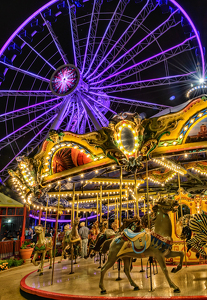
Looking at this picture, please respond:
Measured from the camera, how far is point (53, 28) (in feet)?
49.3

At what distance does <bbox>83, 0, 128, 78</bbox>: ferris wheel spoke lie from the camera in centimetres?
1252

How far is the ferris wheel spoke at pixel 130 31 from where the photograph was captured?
12.0 metres

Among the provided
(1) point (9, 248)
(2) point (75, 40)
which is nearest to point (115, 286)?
(1) point (9, 248)

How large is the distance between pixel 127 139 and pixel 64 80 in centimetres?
1061

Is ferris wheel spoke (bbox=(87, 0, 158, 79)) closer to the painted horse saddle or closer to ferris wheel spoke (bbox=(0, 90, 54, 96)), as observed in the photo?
ferris wheel spoke (bbox=(0, 90, 54, 96))

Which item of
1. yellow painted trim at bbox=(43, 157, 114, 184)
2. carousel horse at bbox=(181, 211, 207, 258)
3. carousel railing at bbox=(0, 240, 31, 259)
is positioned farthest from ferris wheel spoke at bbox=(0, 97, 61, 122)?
carousel horse at bbox=(181, 211, 207, 258)

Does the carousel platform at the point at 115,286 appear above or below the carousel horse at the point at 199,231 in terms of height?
below

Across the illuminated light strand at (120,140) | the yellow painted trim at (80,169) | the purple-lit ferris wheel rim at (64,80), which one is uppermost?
the purple-lit ferris wheel rim at (64,80)

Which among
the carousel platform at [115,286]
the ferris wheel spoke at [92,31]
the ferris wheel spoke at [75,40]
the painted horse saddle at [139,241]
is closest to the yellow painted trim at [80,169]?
the painted horse saddle at [139,241]

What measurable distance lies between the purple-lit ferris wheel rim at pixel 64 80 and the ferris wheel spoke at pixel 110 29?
98 cm

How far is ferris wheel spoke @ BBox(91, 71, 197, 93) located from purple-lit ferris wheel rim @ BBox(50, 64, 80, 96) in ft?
4.70

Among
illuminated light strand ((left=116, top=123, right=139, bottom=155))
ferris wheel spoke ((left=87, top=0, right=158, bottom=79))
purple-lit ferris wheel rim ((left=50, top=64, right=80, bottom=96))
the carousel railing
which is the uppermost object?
ferris wheel spoke ((left=87, top=0, right=158, bottom=79))

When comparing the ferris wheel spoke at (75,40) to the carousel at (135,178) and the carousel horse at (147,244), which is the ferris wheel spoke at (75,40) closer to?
the carousel at (135,178)

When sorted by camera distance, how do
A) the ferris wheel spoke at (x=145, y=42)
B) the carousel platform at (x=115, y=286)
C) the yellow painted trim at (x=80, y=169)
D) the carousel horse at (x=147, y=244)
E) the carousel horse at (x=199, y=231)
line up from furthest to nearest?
the ferris wheel spoke at (x=145, y=42) → the yellow painted trim at (x=80, y=169) → the carousel horse at (x=199, y=231) → the carousel horse at (x=147, y=244) → the carousel platform at (x=115, y=286)
